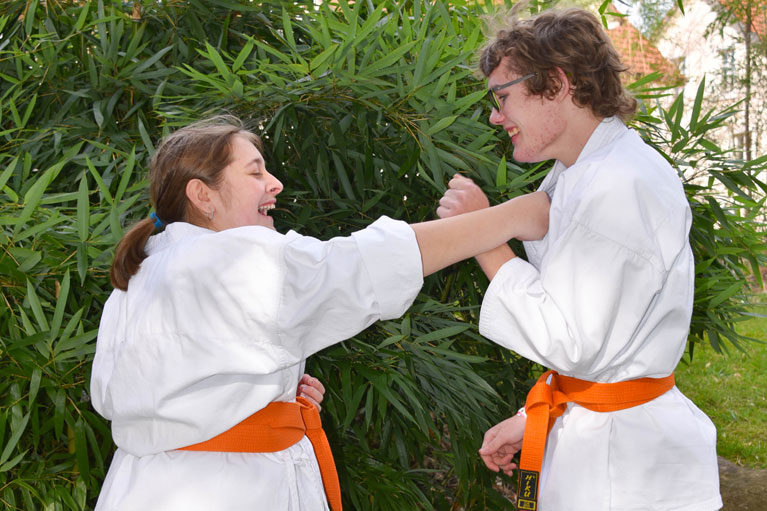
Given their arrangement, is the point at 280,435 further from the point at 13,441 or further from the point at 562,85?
the point at 562,85

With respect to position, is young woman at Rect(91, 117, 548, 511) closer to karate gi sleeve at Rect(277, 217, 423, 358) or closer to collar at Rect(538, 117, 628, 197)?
karate gi sleeve at Rect(277, 217, 423, 358)

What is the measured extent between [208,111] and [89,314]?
69 cm

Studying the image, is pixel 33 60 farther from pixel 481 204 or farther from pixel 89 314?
pixel 481 204

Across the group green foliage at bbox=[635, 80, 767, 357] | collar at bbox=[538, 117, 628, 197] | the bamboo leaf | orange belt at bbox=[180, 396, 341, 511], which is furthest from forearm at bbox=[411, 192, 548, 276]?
green foliage at bbox=[635, 80, 767, 357]

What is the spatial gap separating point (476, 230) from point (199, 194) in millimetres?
594

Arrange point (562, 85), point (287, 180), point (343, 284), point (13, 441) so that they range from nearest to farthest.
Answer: point (343, 284) < point (562, 85) < point (13, 441) < point (287, 180)

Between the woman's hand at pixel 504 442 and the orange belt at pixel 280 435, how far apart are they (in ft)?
1.21

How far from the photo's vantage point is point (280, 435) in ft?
4.95

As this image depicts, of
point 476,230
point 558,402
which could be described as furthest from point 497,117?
point 558,402

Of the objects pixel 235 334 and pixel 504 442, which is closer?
pixel 235 334

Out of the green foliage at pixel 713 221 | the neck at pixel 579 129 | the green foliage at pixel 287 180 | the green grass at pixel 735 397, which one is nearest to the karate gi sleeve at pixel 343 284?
the neck at pixel 579 129

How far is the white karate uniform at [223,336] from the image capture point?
132 cm

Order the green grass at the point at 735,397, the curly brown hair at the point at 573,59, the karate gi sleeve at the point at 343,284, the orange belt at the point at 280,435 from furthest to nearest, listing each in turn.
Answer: the green grass at the point at 735,397, the curly brown hair at the point at 573,59, the orange belt at the point at 280,435, the karate gi sleeve at the point at 343,284

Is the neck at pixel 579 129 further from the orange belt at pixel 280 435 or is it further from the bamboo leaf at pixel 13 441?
the bamboo leaf at pixel 13 441
